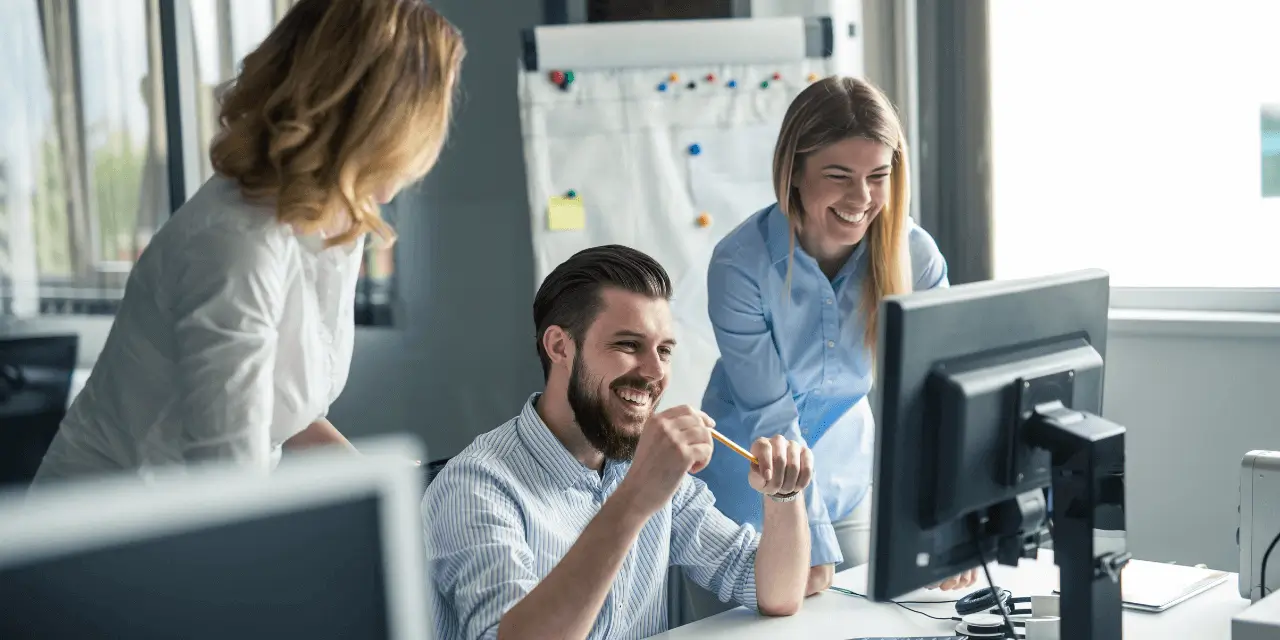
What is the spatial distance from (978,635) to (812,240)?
2.77 feet

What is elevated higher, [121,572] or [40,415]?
[121,572]

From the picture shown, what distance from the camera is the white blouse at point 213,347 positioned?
1.22m

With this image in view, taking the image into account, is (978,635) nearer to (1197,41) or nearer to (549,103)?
(549,103)

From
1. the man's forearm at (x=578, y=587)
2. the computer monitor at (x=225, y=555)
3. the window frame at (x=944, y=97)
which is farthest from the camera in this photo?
the window frame at (x=944, y=97)

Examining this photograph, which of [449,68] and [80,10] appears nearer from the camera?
[449,68]

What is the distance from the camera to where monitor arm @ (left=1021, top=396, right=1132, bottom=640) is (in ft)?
3.92

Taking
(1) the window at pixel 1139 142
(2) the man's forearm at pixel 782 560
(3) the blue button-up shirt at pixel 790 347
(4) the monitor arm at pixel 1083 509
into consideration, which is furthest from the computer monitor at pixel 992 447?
(1) the window at pixel 1139 142

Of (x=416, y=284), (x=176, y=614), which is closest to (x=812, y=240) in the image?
(x=416, y=284)

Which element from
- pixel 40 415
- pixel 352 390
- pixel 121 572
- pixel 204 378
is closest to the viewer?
pixel 121 572

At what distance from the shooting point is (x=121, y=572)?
0.44 metres

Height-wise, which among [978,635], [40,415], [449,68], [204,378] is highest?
[449,68]

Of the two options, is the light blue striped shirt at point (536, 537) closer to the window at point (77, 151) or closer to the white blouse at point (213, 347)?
the white blouse at point (213, 347)

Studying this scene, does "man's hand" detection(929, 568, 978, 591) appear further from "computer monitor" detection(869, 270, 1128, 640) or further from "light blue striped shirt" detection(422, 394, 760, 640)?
"computer monitor" detection(869, 270, 1128, 640)

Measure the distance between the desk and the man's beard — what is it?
270mm
